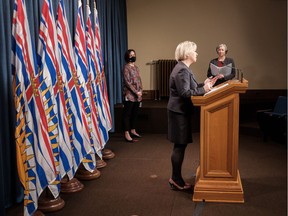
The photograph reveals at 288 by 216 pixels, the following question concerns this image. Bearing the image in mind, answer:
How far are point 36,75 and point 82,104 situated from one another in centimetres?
87

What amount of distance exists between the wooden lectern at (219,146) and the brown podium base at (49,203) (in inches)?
43.6

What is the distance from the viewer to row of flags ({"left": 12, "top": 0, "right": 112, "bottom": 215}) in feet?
8.41

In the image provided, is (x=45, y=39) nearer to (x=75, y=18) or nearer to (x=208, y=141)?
(x=75, y=18)

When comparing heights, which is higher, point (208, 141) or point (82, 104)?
point (82, 104)

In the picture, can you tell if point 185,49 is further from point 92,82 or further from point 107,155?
point 107,155

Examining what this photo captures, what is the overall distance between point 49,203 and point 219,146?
1.45 meters

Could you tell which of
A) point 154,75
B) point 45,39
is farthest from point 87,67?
point 154,75

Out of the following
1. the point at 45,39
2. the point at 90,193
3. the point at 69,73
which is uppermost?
the point at 45,39

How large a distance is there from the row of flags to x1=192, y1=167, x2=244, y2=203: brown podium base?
110 cm

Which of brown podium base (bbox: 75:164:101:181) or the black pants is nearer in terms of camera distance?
brown podium base (bbox: 75:164:101:181)

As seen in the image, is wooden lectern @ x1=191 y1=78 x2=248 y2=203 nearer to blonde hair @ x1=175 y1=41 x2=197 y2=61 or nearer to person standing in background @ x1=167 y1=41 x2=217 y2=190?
person standing in background @ x1=167 y1=41 x2=217 y2=190

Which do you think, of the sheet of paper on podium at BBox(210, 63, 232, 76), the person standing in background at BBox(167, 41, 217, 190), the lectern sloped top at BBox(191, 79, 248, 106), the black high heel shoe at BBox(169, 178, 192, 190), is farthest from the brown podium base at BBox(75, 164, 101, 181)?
the sheet of paper on podium at BBox(210, 63, 232, 76)

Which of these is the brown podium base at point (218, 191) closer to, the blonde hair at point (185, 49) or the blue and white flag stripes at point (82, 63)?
the blonde hair at point (185, 49)

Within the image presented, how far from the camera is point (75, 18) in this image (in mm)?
3908
